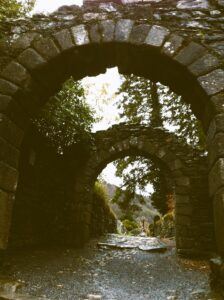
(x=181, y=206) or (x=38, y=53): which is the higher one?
(x=38, y=53)

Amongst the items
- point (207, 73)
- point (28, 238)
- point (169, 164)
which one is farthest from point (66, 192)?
point (207, 73)

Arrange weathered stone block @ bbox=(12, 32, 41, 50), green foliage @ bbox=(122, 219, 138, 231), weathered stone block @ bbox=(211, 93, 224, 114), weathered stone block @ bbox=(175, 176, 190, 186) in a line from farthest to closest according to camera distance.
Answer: green foliage @ bbox=(122, 219, 138, 231) → weathered stone block @ bbox=(175, 176, 190, 186) → weathered stone block @ bbox=(12, 32, 41, 50) → weathered stone block @ bbox=(211, 93, 224, 114)

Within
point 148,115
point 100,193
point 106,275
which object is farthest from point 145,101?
point 106,275

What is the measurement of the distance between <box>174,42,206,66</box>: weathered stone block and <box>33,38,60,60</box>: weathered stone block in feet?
4.67

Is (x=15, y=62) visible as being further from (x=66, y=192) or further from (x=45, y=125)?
(x=66, y=192)

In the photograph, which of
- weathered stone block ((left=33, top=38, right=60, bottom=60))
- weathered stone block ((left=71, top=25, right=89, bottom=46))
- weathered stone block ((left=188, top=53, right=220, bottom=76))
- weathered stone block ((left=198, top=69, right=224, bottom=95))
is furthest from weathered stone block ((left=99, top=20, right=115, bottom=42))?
weathered stone block ((left=198, top=69, right=224, bottom=95))

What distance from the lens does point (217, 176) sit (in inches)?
127

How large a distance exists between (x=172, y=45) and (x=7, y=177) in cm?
242

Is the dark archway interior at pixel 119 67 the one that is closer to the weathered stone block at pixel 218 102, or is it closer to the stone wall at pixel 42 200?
the weathered stone block at pixel 218 102

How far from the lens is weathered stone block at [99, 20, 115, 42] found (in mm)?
3777

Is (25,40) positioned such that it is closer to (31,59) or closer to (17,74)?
(31,59)

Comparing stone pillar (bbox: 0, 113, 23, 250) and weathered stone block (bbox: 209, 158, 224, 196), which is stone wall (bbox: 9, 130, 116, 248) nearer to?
stone pillar (bbox: 0, 113, 23, 250)

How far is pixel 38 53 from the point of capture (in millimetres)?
3807

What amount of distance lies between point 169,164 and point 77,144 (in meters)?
2.48
